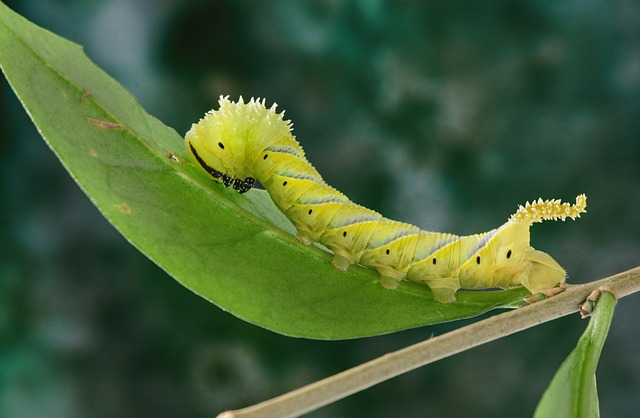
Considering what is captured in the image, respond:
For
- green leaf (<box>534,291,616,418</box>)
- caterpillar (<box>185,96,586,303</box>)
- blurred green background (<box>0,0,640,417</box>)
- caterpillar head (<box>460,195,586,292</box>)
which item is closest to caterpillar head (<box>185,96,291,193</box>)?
caterpillar (<box>185,96,586,303</box>)

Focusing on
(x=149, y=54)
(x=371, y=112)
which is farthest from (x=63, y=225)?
(x=371, y=112)

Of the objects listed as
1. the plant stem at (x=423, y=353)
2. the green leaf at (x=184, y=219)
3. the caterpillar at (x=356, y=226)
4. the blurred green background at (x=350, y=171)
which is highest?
the blurred green background at (x=350, y=171)

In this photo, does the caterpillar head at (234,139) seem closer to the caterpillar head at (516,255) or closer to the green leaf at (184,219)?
the green leaf at (184,219)

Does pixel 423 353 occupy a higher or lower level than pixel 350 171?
lower

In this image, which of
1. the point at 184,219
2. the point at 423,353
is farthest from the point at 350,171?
the point at 423,353

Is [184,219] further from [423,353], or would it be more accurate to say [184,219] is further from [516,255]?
[516,255]

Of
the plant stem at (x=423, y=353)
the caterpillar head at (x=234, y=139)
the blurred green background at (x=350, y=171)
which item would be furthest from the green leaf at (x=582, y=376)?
the blurred green background at (x=350, y=171)
